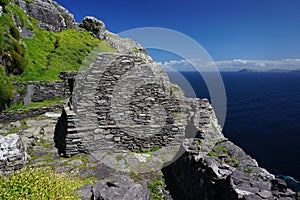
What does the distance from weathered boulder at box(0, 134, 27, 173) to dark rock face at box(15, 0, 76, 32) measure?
32.4 m

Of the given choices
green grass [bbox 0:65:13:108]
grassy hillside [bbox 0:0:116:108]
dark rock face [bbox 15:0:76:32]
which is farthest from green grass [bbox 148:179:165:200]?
dark rock face [bbox 15:0:76:32]

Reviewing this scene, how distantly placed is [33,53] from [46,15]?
15755mm

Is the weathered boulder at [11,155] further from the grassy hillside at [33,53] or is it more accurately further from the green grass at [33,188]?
the grassy hillside at [33,53]

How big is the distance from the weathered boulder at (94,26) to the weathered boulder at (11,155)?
3923 cm

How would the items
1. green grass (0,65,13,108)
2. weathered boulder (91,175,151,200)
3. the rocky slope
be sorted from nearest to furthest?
weathered boulder (91,175,151,200), the rocky slope, green grass (0,65,13,108)

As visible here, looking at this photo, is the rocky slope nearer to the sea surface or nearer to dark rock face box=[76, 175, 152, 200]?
dark rock face box=[76, 175, 152, 200]

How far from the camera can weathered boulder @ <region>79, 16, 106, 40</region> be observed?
1758 inches

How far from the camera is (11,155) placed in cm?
804

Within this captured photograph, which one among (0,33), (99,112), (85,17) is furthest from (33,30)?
(99,112)

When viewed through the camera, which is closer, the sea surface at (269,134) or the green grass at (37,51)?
the green grass at (37,51)

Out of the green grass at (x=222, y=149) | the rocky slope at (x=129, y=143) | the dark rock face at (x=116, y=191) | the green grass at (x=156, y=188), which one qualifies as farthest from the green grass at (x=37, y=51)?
the green grass at (x=222, y=149)

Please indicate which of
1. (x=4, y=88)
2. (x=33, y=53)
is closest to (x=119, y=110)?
(x=4, y=88)

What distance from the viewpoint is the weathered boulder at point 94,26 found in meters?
44.7

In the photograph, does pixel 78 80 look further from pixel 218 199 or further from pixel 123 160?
pixel 218 199
